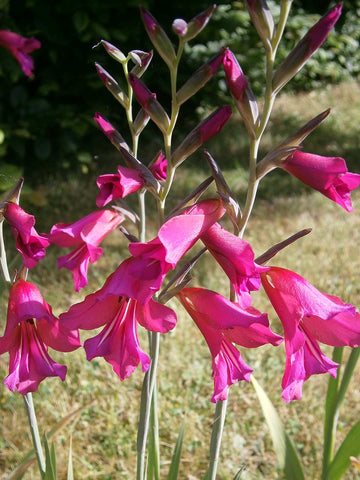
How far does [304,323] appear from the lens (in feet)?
3.35

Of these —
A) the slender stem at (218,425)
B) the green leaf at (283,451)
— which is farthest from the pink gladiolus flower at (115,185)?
the green leaf at (283,451)

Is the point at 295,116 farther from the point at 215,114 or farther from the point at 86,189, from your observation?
the point at 215,114

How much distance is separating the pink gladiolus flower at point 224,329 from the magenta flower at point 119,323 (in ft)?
0.24

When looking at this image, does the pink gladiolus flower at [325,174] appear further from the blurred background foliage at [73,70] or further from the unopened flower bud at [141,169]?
the blurred background foliage at [73,70]

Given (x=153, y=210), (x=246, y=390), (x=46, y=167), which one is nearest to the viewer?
(x=246, y=390)

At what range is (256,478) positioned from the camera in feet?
6.74

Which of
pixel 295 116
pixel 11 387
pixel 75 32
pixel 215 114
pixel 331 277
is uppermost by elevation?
pixel 215 114

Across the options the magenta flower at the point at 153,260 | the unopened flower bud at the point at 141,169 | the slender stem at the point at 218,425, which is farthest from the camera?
the slender stem at the point at 218,425

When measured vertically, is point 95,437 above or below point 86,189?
above

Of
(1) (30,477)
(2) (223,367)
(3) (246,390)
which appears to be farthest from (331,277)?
(2) (223,367)

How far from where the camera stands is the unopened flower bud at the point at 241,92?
94cm

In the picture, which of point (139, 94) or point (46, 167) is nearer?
point (139, 94)

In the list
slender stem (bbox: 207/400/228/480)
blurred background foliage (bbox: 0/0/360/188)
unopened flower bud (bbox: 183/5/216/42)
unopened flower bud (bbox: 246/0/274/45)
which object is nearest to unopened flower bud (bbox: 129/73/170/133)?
unopened flower bud (bbox: 183/5/216/42)

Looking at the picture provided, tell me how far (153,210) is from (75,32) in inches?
63.9
